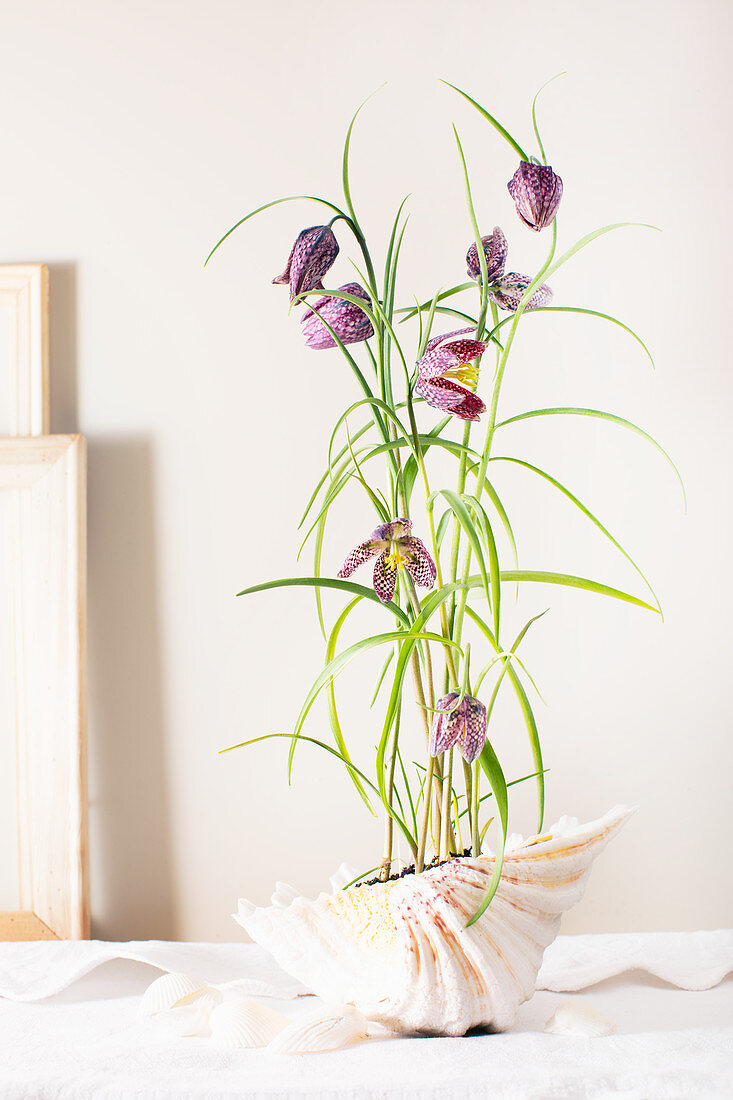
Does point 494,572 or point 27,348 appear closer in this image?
point 494,572

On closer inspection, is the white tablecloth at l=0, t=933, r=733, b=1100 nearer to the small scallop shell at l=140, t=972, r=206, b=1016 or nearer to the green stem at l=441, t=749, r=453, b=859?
the small scallop shell at l=140, t=972, r=206, b=1016

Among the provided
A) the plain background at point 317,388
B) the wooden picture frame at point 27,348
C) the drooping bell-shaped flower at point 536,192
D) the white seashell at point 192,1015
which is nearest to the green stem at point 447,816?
the white seashell at point 192,1015

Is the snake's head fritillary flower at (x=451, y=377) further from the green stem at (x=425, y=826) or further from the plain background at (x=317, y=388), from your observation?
the plain background at (x=317, y=388)

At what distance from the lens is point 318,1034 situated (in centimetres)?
72

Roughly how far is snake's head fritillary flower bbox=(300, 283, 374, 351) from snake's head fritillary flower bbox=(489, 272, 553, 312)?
0.42ft

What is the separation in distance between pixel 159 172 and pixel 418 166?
382mm

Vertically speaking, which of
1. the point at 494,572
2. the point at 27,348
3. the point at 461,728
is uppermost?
the point at 27,348

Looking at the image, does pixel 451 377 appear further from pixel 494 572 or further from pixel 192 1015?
pixel 192 1015

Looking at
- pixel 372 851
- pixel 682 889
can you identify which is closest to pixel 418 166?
pixel 372 851

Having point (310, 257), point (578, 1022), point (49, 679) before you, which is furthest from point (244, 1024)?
point (310, 257)

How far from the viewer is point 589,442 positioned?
1.19m

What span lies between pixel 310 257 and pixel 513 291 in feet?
0.66

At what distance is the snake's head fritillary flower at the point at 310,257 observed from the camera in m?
0.81

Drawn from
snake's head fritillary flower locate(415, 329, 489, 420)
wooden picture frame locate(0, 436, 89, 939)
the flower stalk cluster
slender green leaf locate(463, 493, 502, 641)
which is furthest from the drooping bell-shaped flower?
wooden picture frame locate(0, 436, 89, 939)
